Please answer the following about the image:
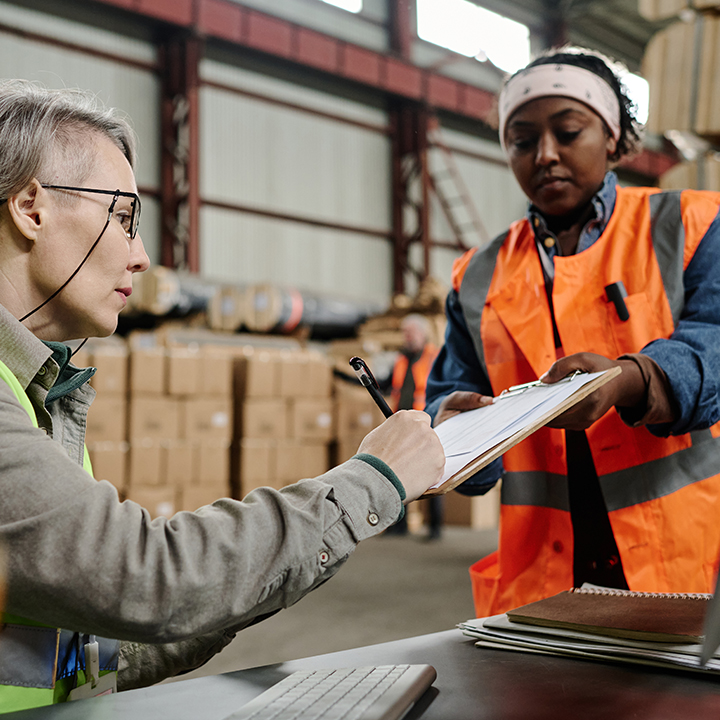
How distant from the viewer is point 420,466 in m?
0.91

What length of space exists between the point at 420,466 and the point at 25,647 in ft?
1.60

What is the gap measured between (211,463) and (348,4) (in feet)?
23.0

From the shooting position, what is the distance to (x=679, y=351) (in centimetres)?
120

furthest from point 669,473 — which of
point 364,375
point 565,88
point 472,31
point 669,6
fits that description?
point 472,31

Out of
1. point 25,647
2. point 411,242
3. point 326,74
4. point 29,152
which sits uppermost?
point 326,74

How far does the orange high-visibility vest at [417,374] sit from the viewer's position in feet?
21.1

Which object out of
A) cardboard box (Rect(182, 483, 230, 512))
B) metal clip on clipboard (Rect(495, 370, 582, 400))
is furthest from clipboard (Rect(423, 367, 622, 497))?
cardboard box (Rect(182, 483, 230, 512))

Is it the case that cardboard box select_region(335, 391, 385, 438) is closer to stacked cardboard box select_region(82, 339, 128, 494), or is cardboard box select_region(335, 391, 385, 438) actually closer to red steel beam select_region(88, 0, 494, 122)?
stacked cardboard box select_region(82, 339, 128, 494)

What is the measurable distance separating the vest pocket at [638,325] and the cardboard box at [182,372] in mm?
5016

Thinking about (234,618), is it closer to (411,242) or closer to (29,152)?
(29,152)

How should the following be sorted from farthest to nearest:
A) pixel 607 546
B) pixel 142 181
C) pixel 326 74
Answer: pixel 326 74, pixel 142 181, pixel 607 546

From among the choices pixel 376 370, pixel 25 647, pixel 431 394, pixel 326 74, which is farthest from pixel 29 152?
pixel 326 74

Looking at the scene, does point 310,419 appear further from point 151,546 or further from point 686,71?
point 151,546

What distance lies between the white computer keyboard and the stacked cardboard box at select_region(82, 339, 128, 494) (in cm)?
510
